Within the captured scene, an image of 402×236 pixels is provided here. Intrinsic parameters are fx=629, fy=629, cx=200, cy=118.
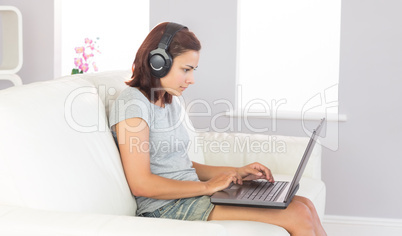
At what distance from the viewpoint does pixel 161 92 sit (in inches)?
86.4

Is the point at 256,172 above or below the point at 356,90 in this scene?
below

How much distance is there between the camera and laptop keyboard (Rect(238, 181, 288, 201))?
2.05 metres

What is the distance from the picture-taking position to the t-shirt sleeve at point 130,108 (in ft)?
6.66

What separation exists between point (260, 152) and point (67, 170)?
1.24 meters

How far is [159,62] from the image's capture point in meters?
2.08

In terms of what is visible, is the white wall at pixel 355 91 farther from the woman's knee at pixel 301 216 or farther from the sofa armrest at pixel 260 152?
the woman's knee at pixel 301 216

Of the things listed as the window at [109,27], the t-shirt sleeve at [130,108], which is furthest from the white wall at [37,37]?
the t-shirt sleeve at [130,108]

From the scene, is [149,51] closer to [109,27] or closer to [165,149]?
[165,149]

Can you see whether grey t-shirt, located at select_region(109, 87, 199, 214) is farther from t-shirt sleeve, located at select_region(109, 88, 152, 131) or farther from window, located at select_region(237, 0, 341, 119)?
window, located at select_region(237, 0, 341, 119)

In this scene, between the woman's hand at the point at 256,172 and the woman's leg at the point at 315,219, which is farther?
the woman's hand at the point at 256,172

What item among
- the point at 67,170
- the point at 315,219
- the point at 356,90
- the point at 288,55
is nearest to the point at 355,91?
the point at 356,90

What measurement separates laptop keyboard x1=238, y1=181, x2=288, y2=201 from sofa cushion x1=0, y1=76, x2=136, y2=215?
0.39m

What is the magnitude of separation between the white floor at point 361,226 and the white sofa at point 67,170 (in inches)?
67.0

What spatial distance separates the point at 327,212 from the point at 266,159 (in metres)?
0.94
